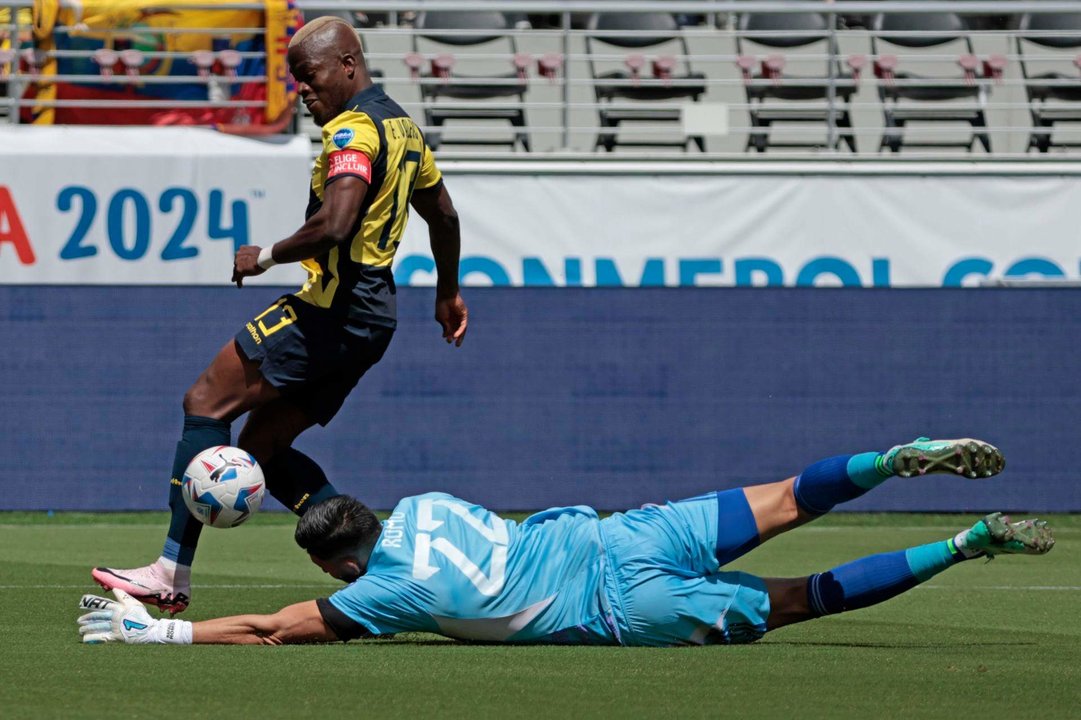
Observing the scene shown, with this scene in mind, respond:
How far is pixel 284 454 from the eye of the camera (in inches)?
267

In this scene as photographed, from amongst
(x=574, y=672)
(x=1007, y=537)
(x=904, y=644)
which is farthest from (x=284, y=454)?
(x=1007, y=537)

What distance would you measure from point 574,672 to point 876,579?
46.3 inches

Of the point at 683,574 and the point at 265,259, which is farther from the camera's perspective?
the point at 265,259

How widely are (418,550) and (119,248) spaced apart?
983 centimetres

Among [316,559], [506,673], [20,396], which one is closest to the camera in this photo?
[506,673]

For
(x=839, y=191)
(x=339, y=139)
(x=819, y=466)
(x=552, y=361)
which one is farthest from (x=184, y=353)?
(x=819, y=466)

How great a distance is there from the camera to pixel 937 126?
16.4 m

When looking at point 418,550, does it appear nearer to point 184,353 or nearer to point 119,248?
point 184,353

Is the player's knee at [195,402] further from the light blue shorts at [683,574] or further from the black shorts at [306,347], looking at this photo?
the light blue shorts at [683,574]

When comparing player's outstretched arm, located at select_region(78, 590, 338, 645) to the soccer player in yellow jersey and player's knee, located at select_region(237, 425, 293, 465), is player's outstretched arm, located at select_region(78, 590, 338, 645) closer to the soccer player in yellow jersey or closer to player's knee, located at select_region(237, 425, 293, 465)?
the soccer player in yellow jersey

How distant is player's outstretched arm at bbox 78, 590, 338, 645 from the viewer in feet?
18.6

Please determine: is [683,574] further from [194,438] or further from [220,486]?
[194,438]

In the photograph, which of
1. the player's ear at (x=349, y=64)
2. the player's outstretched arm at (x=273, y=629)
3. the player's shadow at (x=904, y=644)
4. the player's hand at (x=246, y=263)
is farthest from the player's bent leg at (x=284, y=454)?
the player's shadow at (x=904, y=644)

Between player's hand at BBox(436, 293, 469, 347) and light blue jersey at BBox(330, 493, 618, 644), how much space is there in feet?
5.14
